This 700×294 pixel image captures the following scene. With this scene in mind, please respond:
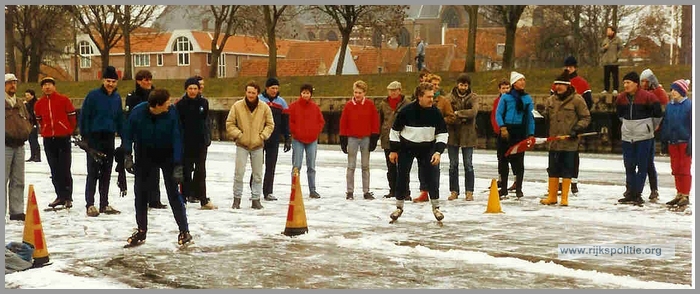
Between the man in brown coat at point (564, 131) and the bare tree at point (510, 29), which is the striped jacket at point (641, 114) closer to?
the man in brown coat at point (564, 131)

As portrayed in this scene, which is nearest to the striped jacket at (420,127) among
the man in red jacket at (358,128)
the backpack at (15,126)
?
the man in red jacket at (358,128)

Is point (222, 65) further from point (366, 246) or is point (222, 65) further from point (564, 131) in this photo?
point (366, 246)

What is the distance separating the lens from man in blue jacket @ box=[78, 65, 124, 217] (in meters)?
11.4

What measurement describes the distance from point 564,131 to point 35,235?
23.1 ft

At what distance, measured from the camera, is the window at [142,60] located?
8412 cm

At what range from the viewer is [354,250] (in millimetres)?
8906

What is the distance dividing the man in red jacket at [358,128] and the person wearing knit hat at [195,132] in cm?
203

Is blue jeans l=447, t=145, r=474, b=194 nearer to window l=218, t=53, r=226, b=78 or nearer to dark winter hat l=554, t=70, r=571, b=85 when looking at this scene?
dark winter hat l=554, t=70, r=571, b=85

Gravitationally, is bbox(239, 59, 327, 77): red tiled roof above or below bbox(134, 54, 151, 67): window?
below

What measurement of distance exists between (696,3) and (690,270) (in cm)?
249

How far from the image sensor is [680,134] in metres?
12.4

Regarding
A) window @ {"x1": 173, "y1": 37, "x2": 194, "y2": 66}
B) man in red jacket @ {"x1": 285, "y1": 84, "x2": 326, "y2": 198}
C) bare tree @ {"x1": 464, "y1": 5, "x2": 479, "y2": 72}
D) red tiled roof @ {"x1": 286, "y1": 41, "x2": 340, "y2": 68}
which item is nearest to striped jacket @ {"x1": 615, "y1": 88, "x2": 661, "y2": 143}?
man in red jacket @ {"x1": 285, "y1": 84, "x2": 326, "y2": 198}

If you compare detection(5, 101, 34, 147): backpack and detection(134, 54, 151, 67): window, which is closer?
detection(5, 101, 34, 147): backpack

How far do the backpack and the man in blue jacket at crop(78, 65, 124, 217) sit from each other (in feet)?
2.26
